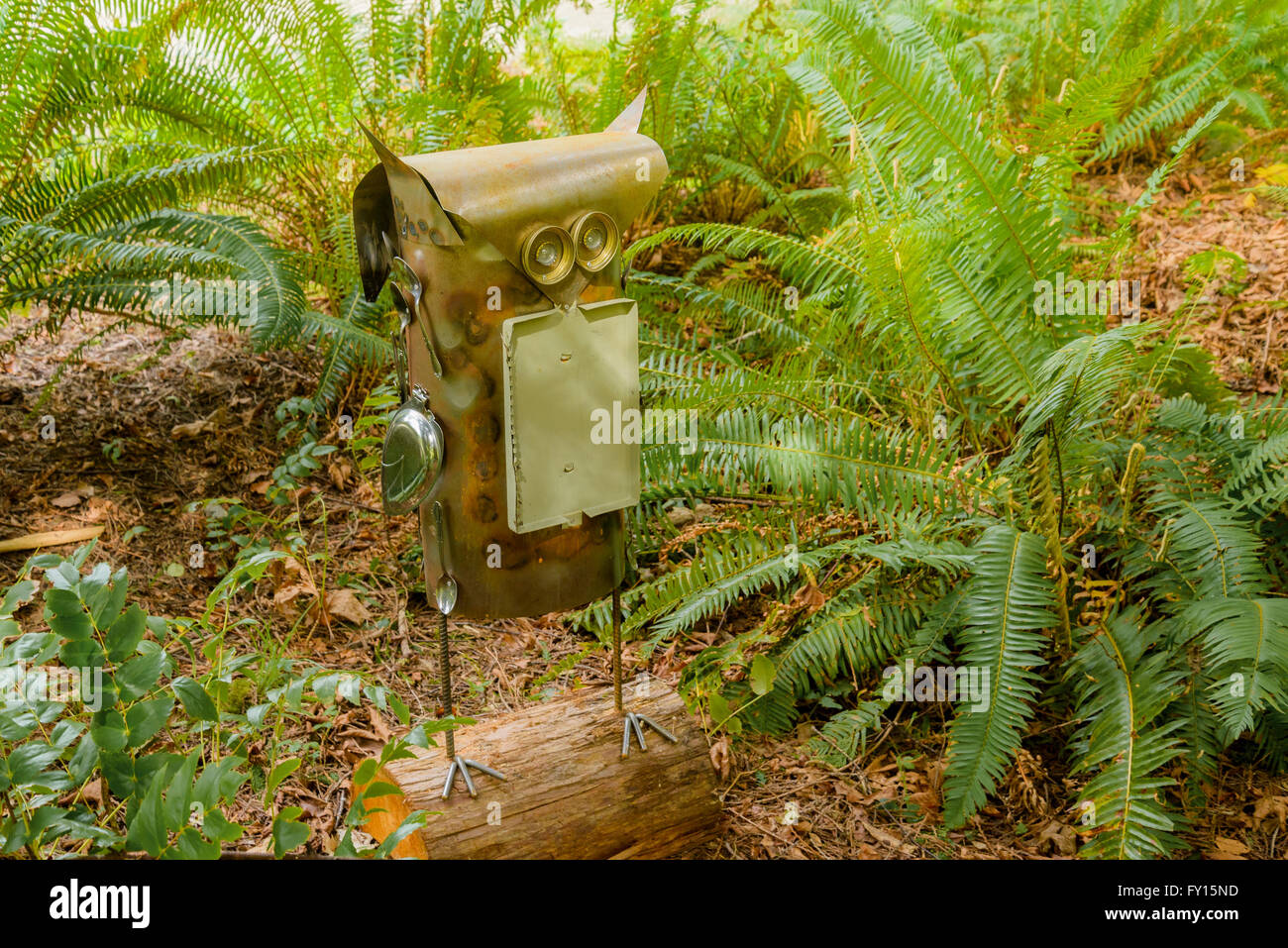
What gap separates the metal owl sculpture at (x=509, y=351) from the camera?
5.58ft

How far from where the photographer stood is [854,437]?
8.12ft

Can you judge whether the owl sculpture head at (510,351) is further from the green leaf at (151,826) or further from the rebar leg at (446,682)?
the green leaf at (151,826)

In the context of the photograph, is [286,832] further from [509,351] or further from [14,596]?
[509,351]

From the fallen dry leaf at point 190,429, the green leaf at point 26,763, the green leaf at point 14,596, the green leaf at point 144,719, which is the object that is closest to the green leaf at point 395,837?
the green leaf at point 144,719

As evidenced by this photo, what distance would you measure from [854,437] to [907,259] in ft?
1.75

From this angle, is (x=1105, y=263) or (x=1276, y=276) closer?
(x=1105, y=263)

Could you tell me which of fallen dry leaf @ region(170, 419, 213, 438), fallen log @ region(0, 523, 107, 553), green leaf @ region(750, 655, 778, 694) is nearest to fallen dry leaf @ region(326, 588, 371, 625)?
fallen log @ region(0, 523, 107, 553)

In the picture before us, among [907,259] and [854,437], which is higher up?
[907,259]

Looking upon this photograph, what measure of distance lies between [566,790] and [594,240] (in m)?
1.06

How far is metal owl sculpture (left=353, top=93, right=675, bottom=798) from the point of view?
5.58 feet

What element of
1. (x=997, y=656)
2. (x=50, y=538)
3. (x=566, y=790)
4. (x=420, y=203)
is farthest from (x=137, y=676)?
(x=997, y=656)

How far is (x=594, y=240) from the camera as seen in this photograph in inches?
70.1
